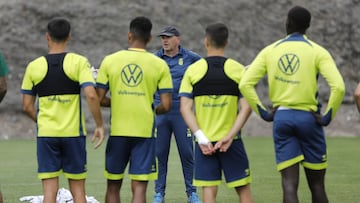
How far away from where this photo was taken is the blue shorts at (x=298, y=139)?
303 inches

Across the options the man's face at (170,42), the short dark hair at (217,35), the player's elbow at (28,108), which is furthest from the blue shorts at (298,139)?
the man's face at (170,42)

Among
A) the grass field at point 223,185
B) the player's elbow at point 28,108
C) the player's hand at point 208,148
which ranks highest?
the player's elbow at point 28,108

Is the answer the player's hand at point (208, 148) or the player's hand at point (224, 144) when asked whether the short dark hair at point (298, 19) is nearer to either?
the player's hand at point (224, 144)

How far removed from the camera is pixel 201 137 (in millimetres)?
7988

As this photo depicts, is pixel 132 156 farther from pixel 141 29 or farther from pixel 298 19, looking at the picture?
pixel 298 19

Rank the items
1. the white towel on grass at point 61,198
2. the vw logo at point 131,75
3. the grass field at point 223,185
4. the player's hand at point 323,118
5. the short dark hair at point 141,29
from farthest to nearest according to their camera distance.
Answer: the grass field at point 223,185
the white towel on grass at point 61,198
the short dark hair at point 141,29
the vw logo at point 131,75
the player's hand at point 323,118

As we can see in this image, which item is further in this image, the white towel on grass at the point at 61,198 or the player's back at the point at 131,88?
the white towel on grass at the point at 61,198

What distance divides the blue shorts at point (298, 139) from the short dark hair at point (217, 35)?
82 centimetres

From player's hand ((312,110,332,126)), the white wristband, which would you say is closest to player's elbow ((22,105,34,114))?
the white wristband

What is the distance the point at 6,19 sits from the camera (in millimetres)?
26188

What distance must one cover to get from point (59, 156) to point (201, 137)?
4.34 ft

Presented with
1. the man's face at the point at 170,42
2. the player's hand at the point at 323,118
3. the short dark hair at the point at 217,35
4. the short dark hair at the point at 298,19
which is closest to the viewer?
the player's hand at the point at 323,118

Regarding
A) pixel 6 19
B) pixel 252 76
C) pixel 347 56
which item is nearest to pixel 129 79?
pixel 252 76

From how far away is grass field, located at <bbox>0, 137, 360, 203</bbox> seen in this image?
438 inches
